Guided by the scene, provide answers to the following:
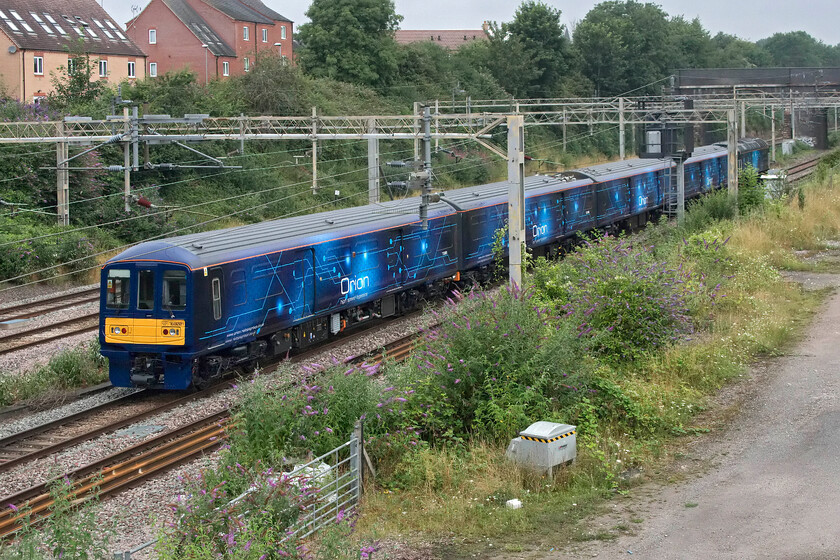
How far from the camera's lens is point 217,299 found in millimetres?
16188

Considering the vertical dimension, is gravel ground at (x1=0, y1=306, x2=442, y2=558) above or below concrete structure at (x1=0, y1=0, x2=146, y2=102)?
below

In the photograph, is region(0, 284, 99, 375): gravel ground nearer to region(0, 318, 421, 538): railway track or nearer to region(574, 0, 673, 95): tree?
region(0, 318, 421, 538): railway track

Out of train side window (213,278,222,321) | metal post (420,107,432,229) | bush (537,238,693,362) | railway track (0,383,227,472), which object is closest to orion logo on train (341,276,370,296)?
metal post (420,107,432,229)

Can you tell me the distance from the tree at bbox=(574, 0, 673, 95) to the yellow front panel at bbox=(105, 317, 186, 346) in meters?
66.7

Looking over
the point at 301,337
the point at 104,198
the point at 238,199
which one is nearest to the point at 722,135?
the point at 238,199

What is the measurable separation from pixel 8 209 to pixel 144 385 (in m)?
18.5

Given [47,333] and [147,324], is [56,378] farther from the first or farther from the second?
[47,333]

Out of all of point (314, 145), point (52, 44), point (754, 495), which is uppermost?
point (52, 44)

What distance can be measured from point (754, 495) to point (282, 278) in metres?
9.92

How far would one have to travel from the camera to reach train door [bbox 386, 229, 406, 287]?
21.3m

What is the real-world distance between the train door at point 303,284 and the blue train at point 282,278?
25 mm

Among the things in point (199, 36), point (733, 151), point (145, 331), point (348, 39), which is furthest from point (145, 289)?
point (348, 39)

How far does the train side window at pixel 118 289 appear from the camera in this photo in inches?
631

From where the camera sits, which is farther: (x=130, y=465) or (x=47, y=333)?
(x=47, y=333)
